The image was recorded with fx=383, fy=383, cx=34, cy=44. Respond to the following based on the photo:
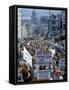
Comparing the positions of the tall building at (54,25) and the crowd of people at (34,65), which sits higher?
the tall building at (54,25)

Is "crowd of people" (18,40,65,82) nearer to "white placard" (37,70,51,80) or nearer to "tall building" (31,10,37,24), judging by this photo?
"white placard" (37,70,51,80)

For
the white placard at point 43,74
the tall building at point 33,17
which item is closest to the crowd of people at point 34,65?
the white placard at point 43,74

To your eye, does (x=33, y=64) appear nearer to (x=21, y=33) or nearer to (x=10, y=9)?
(x=21, y=33)

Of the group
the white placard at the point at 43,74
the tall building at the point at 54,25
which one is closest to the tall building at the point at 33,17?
the tall building at the point at 54,25

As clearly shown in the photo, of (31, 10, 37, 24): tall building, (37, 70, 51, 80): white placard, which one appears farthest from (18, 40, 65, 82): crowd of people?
(31, 10, 37, 24): tall building

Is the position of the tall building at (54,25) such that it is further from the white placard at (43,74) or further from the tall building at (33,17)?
the white placard at (43,74)

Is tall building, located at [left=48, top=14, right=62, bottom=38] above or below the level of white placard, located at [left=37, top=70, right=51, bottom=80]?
above

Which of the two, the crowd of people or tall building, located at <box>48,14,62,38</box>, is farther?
tall building, located at <box>48,14,62,38</box>

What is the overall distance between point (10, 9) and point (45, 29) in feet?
1.17

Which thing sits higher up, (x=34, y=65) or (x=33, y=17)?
(x=33, y=17)

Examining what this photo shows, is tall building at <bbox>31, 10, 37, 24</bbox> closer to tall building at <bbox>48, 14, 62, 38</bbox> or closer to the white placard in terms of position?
tall building at <bbox>48, 14, 62, 38</bbox>

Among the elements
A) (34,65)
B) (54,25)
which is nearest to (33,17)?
(54,25)

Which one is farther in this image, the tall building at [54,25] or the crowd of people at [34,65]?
the tall building at [54,25]

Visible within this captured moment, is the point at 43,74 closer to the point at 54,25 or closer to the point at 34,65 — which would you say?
the point at 34,65
